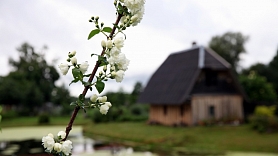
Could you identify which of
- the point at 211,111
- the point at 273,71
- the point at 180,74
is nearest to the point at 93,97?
the point at 211,111

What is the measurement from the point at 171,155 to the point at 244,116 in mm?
7153

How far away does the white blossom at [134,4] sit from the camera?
1.04m

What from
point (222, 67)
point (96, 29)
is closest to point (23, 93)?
point (222, 67)

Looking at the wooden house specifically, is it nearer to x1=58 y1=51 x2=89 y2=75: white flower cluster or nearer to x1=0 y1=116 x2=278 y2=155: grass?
x1=0 y1=116 x2=278 y2=155: grass

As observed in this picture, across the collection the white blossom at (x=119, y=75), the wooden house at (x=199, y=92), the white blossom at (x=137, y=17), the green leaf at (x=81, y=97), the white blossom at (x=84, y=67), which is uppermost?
the wooden house at (x=199, y=92)

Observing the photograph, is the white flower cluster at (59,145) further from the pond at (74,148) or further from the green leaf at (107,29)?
the pond at (74,148)

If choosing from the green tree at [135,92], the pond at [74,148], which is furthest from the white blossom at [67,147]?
the green tree at [135,92]

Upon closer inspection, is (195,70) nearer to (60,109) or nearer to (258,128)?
(258,128)

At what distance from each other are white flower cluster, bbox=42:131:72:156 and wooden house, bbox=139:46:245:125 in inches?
544

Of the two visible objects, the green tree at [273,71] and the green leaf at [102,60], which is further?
the green tree at [273,71]

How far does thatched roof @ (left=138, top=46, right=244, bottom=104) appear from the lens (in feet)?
50.2

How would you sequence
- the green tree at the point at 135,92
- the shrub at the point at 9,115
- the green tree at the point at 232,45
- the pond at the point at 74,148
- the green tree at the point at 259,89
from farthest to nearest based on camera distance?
1. the green tree at the point at 232,45
2. the green tree at the point at 135,92
3. the shrub at the point at 9,115
4. the green tree at the point at 259,89
5. the pond at the point at 74,148

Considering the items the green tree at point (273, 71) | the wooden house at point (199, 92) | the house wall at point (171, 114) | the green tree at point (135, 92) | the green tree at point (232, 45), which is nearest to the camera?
the wooden house at point (199, 92)

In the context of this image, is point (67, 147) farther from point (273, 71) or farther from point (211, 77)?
point (273, 71)
